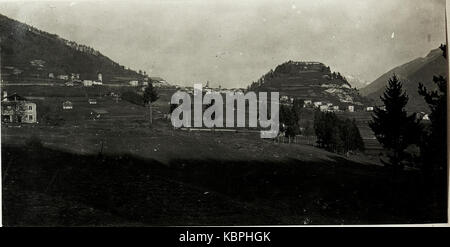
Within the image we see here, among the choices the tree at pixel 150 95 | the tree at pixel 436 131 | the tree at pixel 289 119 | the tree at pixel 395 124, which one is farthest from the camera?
the tree at pixel 150 95

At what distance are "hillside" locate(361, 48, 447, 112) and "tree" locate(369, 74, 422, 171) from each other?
0.17ft

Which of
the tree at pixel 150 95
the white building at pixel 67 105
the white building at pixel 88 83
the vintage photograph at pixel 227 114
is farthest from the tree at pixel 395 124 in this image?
the white building at pixel 67 105

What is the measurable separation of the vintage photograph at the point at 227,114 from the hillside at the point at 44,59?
1 cm

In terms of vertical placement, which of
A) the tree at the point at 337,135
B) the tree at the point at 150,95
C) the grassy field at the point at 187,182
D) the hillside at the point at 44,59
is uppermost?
the hillside at the point at 44,59

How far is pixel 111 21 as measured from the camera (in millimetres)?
5523

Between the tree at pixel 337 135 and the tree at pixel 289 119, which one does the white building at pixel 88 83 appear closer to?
the tree at pixel 289 119

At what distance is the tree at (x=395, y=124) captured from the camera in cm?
534

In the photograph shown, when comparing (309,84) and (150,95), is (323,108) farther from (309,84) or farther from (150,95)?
(150,95)

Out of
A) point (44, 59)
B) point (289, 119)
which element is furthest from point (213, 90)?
point (44, 59)

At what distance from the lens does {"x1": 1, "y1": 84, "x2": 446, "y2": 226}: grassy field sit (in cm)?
530
